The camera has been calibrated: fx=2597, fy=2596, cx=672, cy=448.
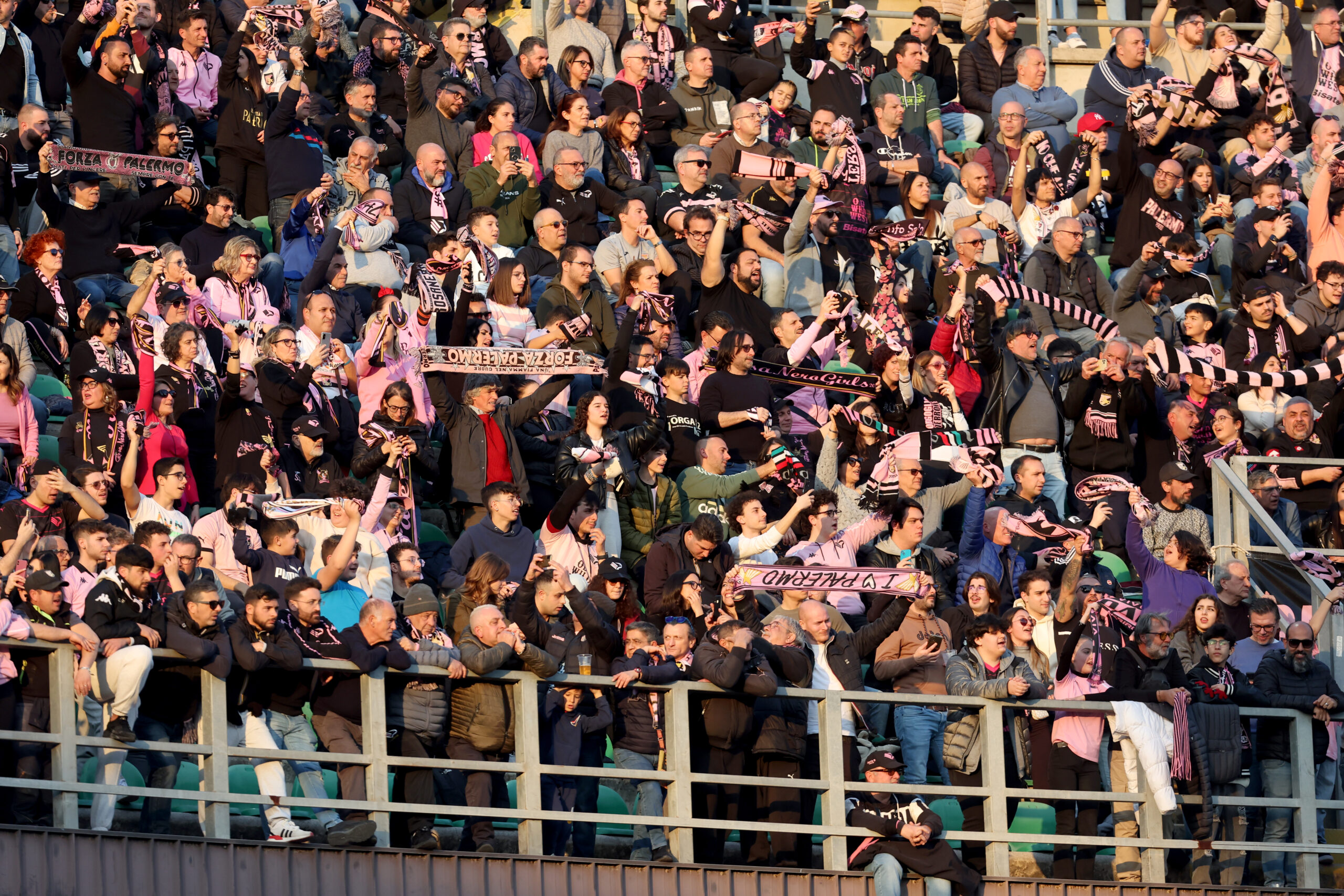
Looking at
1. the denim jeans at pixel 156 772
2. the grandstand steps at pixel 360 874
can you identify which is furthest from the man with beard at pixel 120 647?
the grandstand steps at pixel 360 874

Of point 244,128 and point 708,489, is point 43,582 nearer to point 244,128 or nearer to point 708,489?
point 708,489

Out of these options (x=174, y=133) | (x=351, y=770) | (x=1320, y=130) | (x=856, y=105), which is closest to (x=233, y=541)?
(x=351, y=770)

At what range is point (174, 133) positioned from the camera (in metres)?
16.7

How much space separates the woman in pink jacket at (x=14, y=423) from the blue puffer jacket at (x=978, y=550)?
17.6 feet

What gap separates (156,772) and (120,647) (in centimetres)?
68

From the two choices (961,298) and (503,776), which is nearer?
(503,776)

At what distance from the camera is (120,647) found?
12.2m

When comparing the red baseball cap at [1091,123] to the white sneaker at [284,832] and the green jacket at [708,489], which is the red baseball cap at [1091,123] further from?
the white sneaker at [284,832]

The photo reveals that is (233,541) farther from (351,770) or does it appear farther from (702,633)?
(702,633)

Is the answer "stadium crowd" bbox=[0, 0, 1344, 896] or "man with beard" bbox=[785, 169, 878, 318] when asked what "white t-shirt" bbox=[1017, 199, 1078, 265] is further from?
"man with beard" bbox=[785, 169, 878, 318]

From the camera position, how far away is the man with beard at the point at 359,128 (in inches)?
701

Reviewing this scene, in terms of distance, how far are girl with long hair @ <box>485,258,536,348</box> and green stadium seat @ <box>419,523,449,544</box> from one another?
1.40m

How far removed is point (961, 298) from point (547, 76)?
416 cm

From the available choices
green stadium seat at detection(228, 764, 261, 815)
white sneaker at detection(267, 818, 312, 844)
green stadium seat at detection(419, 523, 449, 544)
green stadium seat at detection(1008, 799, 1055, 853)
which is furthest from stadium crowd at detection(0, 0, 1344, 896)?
green stadium seat at detection(228, 764, 261, 815)
